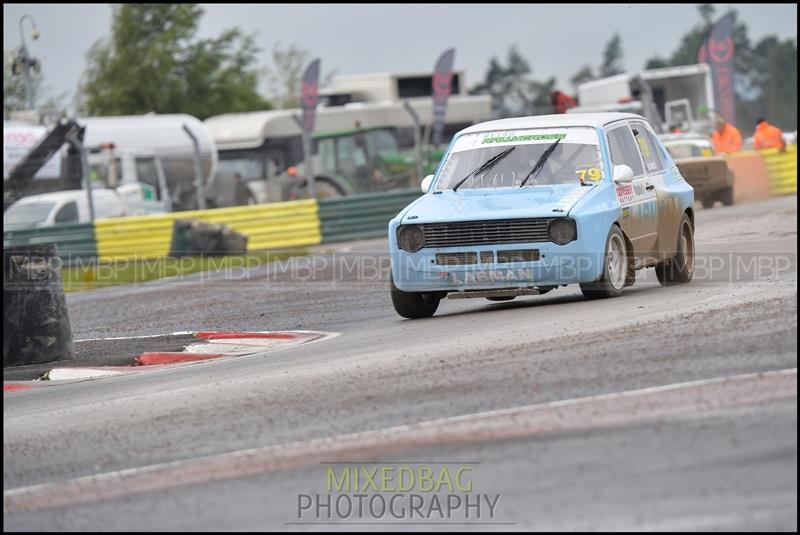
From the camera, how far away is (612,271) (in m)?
10.8

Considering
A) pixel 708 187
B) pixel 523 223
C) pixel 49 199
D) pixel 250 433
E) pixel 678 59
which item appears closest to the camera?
pixel 250 433

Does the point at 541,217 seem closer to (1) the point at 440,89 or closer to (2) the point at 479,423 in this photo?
(2) the point at 479,423

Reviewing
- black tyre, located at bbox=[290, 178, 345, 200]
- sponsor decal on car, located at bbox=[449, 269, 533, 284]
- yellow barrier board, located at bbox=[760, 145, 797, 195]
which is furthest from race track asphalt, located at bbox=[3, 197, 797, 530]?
black tyre, located at bbox=[290, 178, 345, 200]

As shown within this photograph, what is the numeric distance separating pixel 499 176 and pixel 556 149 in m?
0.52

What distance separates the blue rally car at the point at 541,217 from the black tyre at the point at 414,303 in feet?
0.04

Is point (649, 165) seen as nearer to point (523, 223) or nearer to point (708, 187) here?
point (523, 223)

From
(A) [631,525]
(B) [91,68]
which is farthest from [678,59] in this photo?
(A) [631,525]

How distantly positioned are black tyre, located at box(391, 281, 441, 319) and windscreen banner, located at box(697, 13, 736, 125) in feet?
94.5

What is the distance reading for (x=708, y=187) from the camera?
25.1 metres

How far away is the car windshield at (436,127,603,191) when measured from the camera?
1113cm

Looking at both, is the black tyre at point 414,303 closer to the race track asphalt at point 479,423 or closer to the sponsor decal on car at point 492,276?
the race track asphalt at point 479,423

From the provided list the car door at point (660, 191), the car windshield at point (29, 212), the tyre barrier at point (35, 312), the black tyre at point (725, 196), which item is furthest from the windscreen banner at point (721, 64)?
the tyre barrier at point (35, 312)

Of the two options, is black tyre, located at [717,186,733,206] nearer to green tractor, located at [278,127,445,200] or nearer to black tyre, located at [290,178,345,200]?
green tractor, located at [278,127,445,200]

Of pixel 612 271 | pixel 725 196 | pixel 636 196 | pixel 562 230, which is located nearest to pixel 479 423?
pixel 562 230
